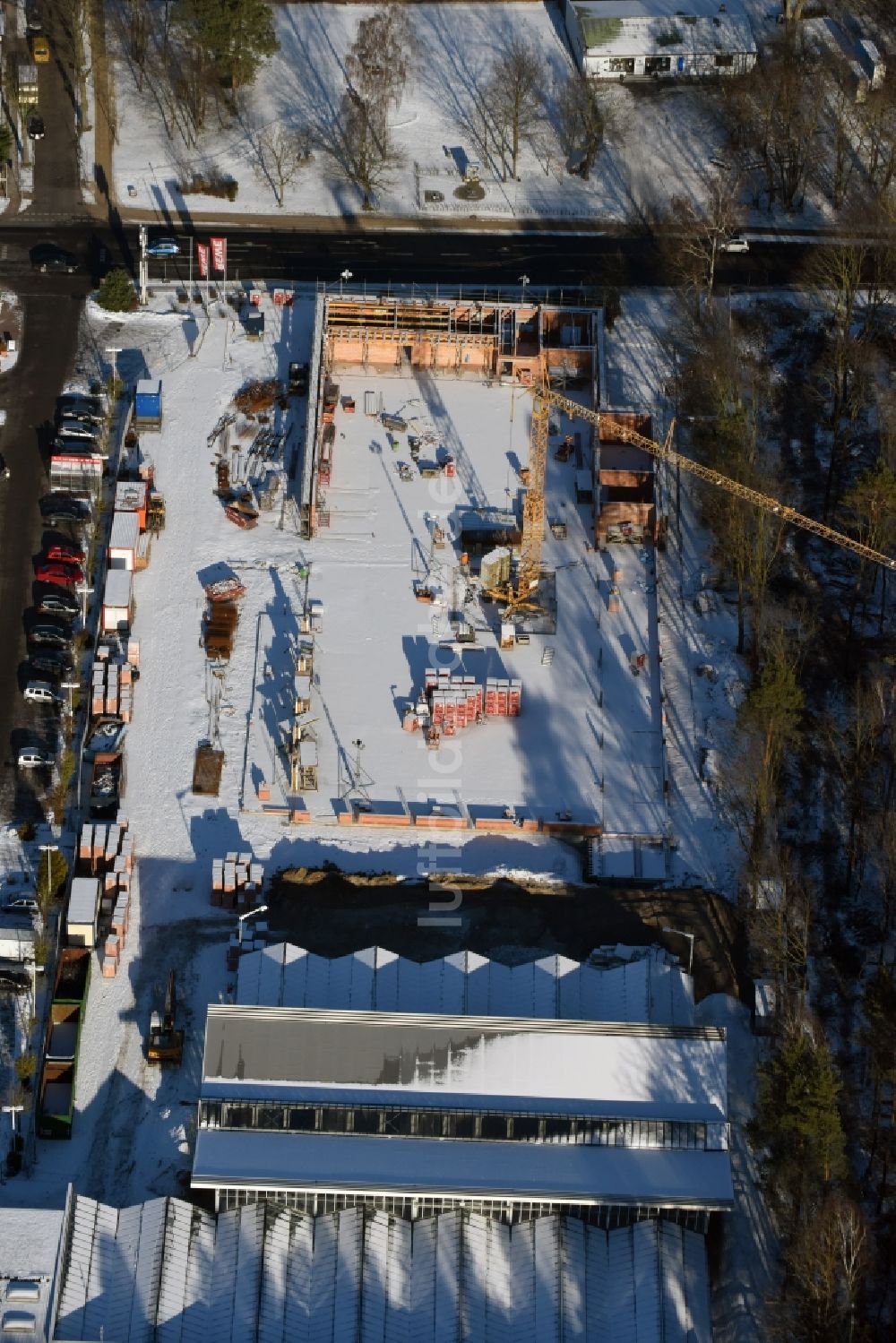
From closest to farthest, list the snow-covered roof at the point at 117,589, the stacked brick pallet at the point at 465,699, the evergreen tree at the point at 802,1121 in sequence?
the evergreen tree at the point at 802,1121, the stacked brick pallet at the point at 465,699, the snow-covered roof at the point at 117,589

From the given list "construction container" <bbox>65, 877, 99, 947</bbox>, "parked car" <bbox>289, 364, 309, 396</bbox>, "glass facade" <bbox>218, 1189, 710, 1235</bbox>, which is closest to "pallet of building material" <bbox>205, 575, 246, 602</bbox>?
"parked car" <bbox>289, 364, 309, 396</bbox>

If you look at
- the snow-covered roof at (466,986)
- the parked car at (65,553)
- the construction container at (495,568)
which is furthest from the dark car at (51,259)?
the snow-covered roof at (466,986)

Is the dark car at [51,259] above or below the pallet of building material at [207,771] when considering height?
above

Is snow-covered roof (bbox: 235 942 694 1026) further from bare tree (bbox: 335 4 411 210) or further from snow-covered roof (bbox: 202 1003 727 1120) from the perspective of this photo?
bare tree (bbox: 335 4 411 210)

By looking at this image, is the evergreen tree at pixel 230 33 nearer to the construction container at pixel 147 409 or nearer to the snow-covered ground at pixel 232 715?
the snow-covered ground at pixel 232 715

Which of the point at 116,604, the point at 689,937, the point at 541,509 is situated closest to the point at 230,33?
the point at 541,509

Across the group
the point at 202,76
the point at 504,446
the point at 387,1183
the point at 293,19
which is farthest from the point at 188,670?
the point at 293,19
